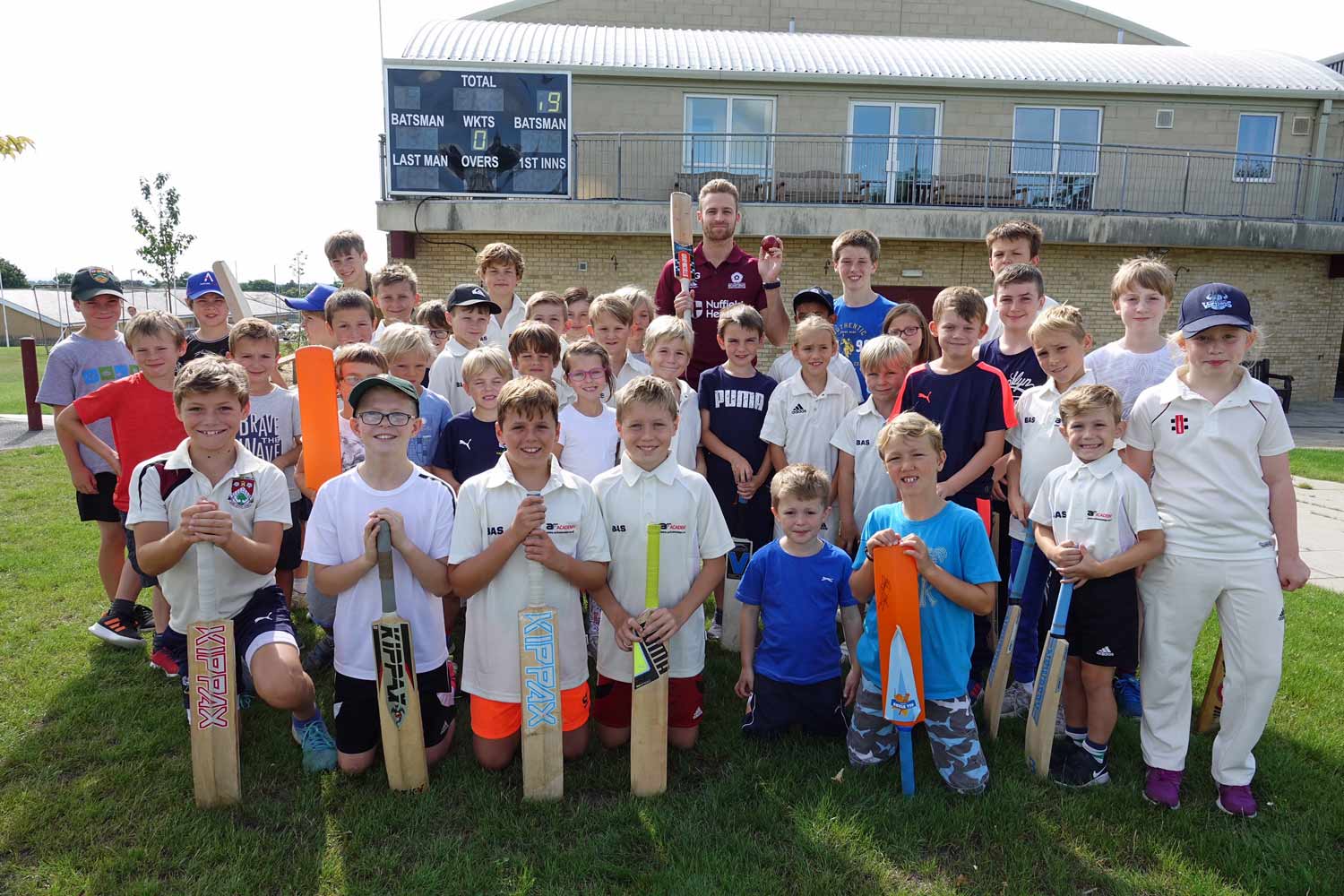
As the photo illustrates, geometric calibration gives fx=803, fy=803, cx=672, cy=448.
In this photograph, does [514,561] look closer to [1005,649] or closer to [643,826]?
[643,826]

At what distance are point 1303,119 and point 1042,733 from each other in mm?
23341

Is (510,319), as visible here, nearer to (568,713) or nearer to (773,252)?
(773,252)

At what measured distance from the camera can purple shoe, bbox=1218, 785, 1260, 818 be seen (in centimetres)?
335

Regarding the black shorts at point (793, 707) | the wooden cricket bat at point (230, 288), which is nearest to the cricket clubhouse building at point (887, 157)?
the wooden cricket bat at point (230, 288)

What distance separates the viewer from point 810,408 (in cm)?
471

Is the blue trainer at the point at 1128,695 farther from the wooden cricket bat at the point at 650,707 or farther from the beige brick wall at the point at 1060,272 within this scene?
the beige brick wall at the point at 1060,272

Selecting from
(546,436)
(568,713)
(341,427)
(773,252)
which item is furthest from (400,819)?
(773,252)

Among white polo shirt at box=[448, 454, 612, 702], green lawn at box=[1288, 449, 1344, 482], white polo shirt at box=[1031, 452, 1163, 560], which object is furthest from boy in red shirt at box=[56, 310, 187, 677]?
green lawn at box=[1288, 449, 1344, 482]

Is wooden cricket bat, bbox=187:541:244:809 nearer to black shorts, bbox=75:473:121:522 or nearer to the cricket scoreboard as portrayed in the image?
black shorts, bbox=75:473:121:522

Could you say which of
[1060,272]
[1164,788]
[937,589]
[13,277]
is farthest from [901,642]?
[13,277]

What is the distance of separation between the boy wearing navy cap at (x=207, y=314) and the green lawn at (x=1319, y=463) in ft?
37.4

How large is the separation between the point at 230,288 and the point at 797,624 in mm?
4240

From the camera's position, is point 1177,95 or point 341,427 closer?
point 341,427

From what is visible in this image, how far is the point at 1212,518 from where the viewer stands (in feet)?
11.0
